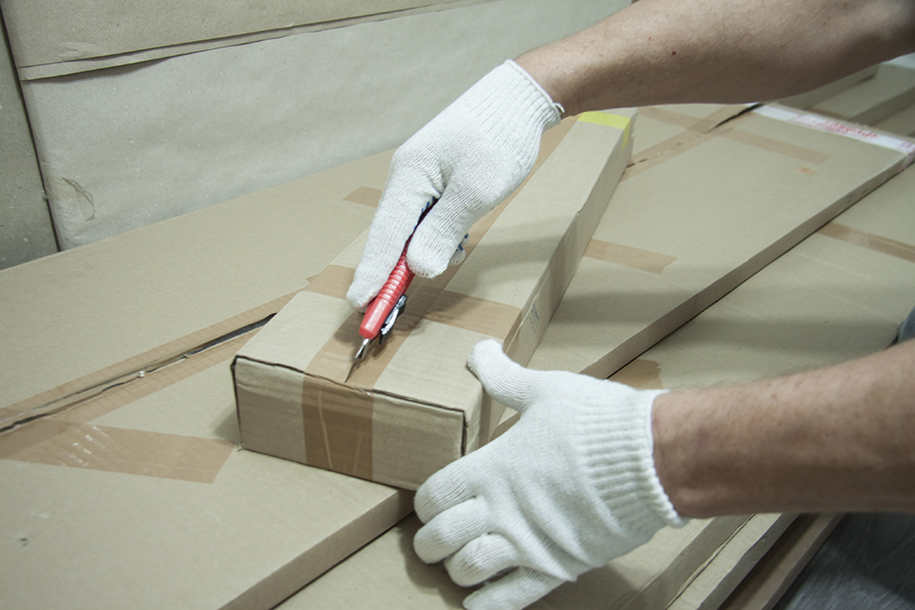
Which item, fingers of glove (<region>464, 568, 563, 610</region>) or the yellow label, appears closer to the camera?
fingers of glove (<region>464, 568, 563, 610</region>)

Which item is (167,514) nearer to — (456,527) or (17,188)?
(456,527)

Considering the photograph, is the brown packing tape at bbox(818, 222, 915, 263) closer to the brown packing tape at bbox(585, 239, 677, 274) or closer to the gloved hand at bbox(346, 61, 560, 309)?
the brown packing tape at bbox(585, 239, 677, 274)

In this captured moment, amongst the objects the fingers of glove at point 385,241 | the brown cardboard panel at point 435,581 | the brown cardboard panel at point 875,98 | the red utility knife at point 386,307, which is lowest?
the brown cardboard panel at point 435,581

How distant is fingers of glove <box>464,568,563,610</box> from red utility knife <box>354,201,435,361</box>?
275 millimetres

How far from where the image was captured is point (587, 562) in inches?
24.9

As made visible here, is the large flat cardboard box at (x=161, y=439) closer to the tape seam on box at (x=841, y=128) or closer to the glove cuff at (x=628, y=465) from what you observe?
the glove cuff at (x=628, y=465)

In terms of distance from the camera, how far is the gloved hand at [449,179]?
0.74 m

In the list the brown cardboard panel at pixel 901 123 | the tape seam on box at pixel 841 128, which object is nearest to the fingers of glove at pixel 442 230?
the tape seam on box at pixel 841 128

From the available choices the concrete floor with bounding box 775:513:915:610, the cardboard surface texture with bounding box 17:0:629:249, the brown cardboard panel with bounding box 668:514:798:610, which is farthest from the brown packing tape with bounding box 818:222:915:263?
the cardboard surface texture with bounding box 17:0:629:249

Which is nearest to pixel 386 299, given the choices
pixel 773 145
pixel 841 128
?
pixel 773 145

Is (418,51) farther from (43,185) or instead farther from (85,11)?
(43,185)

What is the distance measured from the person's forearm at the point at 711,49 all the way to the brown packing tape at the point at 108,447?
2.06 feet

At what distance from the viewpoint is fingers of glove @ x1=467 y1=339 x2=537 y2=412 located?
2.23ft

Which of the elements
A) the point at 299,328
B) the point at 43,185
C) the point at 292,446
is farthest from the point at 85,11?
the point at 292,446
